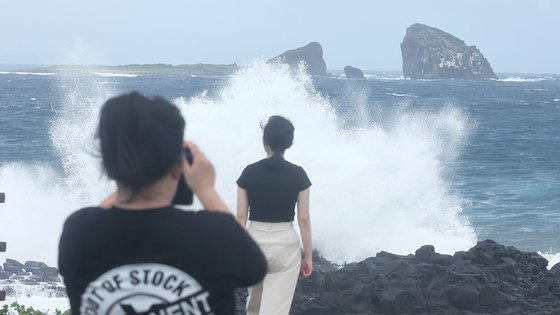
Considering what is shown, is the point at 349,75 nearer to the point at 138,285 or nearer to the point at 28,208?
the point at 28,208

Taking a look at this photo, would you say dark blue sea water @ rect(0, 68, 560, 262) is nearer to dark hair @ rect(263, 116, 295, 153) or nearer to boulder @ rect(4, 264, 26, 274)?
boulder @ rect(4, 264, 26, 274)

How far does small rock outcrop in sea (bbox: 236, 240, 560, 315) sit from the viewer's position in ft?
32.0

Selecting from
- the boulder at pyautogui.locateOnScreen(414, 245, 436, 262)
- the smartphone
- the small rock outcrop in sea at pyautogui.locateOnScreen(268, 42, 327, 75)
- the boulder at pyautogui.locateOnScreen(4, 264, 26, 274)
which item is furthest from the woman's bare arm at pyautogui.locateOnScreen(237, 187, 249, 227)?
the small rock outcrop in sea at pyautogui.locateOnScreen(268, 42, 327, 75)

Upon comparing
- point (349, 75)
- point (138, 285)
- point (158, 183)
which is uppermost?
point (158, 183)

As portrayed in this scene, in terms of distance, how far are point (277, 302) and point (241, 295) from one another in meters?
4.17

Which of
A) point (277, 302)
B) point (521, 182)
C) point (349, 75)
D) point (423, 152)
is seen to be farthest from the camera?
point (349, 75)

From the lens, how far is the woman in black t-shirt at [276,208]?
234 inches

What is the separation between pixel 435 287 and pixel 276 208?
456 cm

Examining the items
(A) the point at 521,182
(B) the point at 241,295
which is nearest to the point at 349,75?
(A) the point at 521,182

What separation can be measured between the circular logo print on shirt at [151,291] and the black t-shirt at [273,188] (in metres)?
3.36

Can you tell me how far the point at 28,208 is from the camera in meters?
19.8

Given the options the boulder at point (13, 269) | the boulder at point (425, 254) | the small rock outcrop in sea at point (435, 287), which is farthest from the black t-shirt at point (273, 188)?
the boulder at point (13, 269)

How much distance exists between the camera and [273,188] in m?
5.93

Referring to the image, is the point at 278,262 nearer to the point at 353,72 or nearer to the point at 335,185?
the point at 335,185
